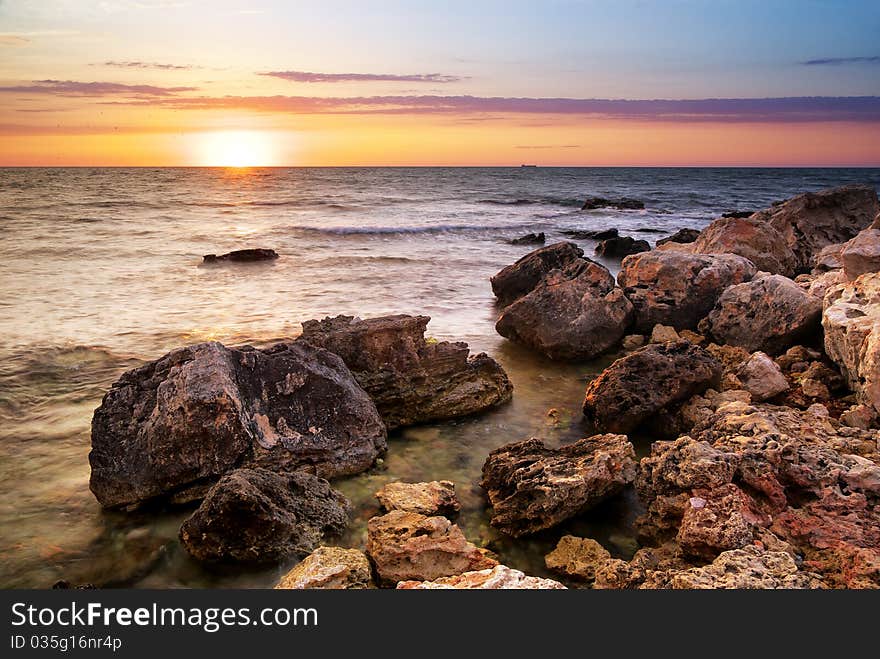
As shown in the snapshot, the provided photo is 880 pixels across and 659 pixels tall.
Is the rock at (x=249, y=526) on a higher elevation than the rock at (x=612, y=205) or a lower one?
higher

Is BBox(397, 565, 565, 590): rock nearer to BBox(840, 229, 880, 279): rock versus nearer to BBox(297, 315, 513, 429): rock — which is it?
BBox(297, 315, 513, 429): rock

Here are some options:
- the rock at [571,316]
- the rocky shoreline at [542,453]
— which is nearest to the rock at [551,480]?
the rocky shoreline at [542,453]

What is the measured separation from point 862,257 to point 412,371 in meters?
5.56

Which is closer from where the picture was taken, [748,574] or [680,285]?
[748,574]

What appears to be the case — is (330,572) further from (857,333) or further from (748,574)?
(857,333)

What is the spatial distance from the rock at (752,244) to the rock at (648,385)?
549cm

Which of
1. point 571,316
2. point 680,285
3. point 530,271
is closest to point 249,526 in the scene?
point 571,316

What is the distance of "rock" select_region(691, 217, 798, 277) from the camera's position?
10.8 meters

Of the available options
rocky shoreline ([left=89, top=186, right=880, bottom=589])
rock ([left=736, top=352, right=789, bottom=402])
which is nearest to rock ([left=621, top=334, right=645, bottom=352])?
rocky shoreline ([left=89, top=186, right=880, bottom=589])

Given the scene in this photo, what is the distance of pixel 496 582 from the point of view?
3123mm

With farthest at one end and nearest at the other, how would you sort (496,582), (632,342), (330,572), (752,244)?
(752,244) → (632,342) → (330,572) → (496,582)

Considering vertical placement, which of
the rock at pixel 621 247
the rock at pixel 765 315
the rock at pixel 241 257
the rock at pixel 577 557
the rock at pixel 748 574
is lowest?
the rock at pixel 241 257

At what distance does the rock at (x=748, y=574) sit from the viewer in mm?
3166

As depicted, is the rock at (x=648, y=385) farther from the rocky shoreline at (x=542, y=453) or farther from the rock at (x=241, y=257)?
the rock at (x=241, y=257)
